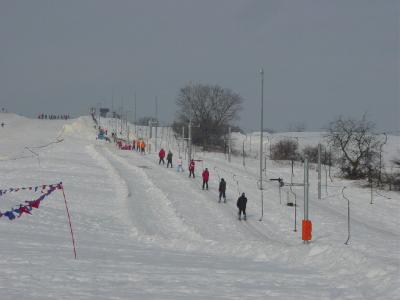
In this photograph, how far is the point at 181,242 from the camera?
17.7 meters

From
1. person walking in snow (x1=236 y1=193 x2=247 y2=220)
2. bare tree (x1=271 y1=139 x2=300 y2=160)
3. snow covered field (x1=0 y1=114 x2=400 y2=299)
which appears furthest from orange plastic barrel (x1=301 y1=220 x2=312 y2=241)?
bare tree (x1=271 y1=139 x2=300 y2=160)

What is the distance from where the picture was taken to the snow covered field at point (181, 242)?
32.8ft

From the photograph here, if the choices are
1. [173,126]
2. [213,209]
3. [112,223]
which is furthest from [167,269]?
[173,126]

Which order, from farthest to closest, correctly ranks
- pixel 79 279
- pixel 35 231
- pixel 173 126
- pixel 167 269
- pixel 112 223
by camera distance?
1. pixel 173 126
2. pixel 112 223
3. pixel 35 231
4. pixel 167 269
5. pixel 79 279

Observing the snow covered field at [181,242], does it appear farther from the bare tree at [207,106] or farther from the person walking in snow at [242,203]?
the bare tree at [207,106]

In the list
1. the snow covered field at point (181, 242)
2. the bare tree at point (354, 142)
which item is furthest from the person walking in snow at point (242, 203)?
the bare tree at point (354, 142)

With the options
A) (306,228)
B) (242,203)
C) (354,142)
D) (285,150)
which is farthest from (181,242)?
(285,150)

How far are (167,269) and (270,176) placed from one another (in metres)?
36.1

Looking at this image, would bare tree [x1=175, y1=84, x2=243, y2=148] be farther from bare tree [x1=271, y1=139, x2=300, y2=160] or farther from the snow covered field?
the snow covered field

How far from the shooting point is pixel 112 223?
72.4 ft

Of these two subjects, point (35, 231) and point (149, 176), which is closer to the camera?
point (35, 231)

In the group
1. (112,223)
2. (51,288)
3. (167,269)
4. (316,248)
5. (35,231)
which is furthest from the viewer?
(112,223)

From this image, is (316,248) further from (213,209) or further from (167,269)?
(213,209)

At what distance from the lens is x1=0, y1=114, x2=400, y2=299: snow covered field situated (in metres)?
9.99
